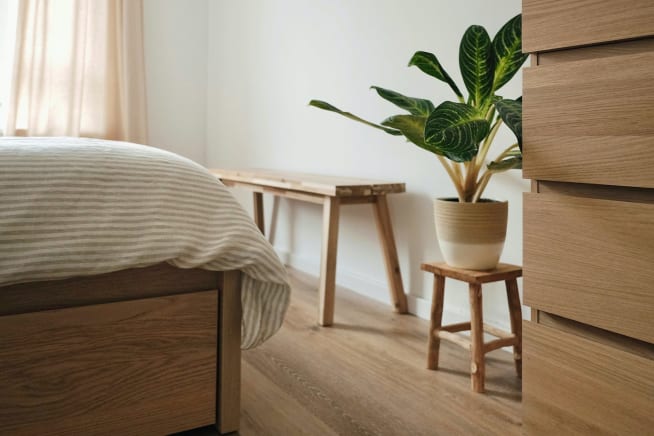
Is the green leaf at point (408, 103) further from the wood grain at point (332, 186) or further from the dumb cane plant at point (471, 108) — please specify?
the wood grain at point (332, 186)

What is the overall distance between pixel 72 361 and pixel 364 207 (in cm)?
152

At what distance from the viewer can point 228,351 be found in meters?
1.15

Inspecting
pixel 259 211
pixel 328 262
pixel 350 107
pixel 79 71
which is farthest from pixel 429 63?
pixel 79 71

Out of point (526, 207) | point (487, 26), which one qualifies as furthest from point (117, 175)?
point (487, 26)

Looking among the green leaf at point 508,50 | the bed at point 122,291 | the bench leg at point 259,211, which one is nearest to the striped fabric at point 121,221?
the bed at point 122,291

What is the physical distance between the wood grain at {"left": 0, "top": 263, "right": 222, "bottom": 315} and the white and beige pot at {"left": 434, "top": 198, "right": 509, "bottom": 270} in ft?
2.16

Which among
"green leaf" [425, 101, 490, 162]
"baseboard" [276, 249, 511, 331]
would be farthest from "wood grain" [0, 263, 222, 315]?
"baseboard" [276, 249, 511, 331]

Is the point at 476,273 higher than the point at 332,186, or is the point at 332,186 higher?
the point at 332,186

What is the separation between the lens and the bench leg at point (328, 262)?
1.92 meters

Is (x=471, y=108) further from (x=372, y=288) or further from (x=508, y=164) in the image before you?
(x=372, y=288)

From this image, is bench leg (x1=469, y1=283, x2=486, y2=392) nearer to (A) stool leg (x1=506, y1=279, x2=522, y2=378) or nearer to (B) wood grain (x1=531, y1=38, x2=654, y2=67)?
(A) stool leg (x1=506, y1=279, x2=522, y2=378)

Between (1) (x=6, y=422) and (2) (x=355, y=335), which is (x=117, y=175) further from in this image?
(2) (x=355, y=335)

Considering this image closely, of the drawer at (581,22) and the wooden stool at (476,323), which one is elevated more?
the drawer at (581,22)

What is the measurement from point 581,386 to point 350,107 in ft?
5.69
